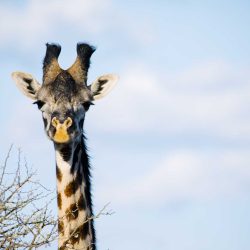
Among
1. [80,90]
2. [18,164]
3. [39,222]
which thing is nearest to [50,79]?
[80,90]

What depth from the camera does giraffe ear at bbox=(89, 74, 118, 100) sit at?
37.8ft

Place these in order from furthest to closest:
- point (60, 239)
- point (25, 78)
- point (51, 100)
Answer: point (25, 78) < point (51, 100) < point (60, 239)

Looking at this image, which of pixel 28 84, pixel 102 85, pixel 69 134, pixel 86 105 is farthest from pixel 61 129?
pixel 102 85

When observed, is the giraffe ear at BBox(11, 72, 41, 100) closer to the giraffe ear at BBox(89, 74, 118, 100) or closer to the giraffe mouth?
the giraffe ear at BBox(89, 74, 118, 100)

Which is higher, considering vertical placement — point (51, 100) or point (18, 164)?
point (51, 100)

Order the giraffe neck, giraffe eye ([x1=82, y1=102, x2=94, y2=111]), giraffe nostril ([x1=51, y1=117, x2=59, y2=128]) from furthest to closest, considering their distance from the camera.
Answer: giraffe eye ([x1=82, y1=102, x2=94, y2=111]), giraffe nostril ([x1=51, y1=117, x2=59, y2=128]), the giraffe neck

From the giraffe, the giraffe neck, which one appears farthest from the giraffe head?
the giraffe neck

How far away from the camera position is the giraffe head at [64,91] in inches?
385

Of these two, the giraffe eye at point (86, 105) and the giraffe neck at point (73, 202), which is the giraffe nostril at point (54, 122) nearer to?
the giraffe neck at point (73, 202)

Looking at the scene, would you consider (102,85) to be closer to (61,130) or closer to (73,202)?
(61,130)

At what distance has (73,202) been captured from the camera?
9727 mm

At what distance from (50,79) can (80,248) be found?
2.87 meters

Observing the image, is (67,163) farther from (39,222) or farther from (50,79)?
(50,79)

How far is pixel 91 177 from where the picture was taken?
34.4 ft
